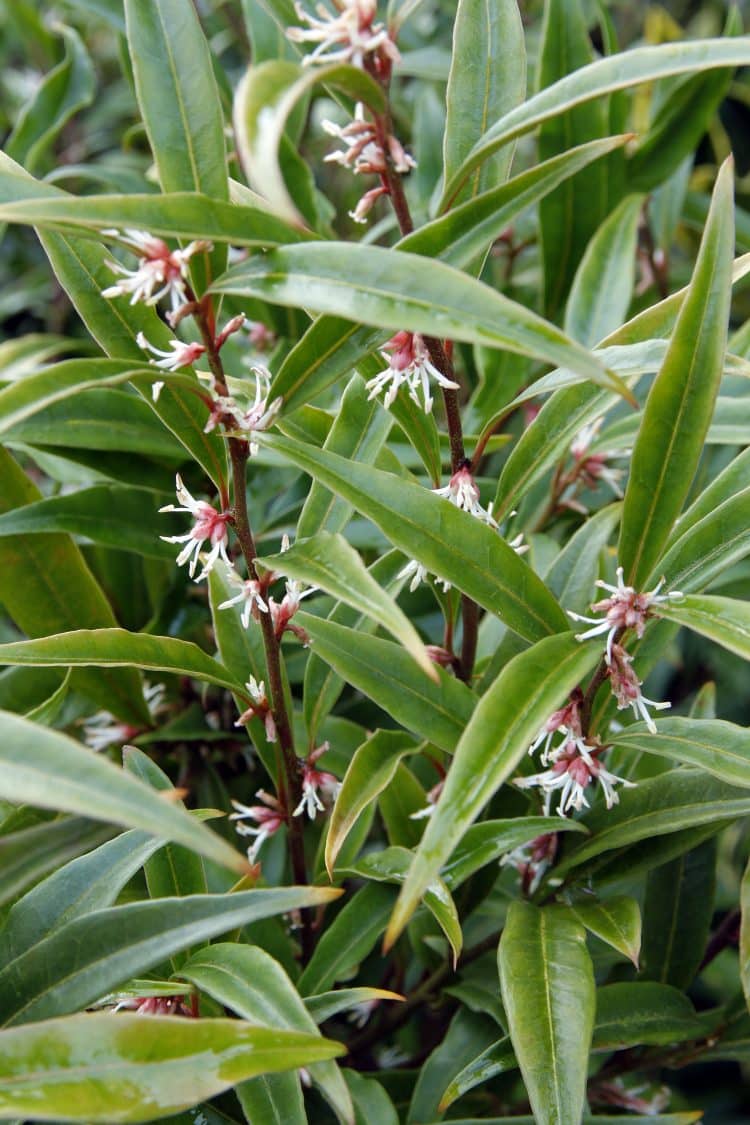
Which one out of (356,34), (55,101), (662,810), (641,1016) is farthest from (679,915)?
(55,101)

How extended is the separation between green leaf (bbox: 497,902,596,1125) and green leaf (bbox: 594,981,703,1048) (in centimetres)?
13

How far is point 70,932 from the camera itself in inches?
24.0

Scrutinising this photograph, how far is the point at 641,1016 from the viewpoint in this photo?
2.63 feet

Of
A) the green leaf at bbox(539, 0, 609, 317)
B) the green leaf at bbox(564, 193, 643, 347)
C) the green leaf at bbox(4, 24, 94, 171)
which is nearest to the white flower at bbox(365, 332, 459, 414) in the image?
the green leaf at bbox(564, 193, 643, 347)

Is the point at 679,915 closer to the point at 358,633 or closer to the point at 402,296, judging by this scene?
the point at 358,633

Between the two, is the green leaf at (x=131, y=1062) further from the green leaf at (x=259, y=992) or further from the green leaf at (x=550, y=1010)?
the green leaf at (x=550, y=1010)

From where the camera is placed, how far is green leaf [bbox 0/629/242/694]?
0.64 m

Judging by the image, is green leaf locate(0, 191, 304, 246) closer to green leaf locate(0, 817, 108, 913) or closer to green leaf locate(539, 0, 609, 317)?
green leaf locate(0, 817, 108, 913)

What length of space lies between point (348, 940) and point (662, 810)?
0.80ft

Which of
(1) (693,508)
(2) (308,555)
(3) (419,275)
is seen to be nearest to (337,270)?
(3) (419,275)

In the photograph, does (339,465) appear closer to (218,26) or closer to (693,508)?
(693,508)

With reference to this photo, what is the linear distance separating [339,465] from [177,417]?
0.12 meters

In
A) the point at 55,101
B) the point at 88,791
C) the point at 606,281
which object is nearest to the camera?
the point at 88,791

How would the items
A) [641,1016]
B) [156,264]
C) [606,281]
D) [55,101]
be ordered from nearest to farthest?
[156,264] < [641,1016] < [606,281] < [55,101]
